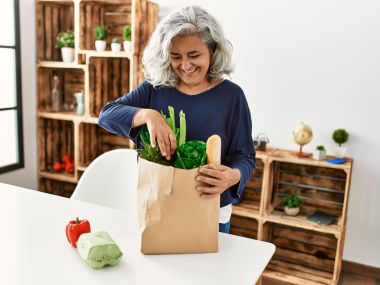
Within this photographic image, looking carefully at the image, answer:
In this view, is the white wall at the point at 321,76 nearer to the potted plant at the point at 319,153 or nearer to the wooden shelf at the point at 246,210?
the potted plant at the point at 319,153

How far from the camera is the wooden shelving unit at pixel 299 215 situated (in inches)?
104

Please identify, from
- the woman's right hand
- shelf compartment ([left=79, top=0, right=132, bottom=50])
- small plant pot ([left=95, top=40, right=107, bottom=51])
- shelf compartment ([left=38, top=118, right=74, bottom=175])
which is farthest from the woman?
shelf compartment ([left=38, top=118, right=74, bottom=175])

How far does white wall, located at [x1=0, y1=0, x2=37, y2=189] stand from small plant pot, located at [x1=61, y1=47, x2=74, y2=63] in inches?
9.7

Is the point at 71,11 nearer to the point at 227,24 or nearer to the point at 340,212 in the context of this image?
the point at 227,24

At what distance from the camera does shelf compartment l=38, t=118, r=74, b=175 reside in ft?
11.3

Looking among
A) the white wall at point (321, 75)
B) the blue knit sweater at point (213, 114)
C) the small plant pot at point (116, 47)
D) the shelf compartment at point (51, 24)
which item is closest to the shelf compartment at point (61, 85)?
the shelf compartment at point (51, 24)

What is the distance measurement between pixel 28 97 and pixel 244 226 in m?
1.92

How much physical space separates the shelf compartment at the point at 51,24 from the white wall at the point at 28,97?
1.9 inches

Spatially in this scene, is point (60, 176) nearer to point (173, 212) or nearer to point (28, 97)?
point (28, 97)

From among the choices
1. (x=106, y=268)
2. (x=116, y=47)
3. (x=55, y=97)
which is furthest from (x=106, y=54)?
(x=106, y=268)

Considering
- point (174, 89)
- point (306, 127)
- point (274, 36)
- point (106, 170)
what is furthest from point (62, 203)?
point (274, 36)

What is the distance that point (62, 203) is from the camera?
1595 millimetres

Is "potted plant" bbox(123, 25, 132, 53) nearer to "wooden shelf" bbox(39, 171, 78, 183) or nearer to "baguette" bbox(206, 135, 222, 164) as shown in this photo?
"wooden shelf" bbox(39, 171, 78, 183)

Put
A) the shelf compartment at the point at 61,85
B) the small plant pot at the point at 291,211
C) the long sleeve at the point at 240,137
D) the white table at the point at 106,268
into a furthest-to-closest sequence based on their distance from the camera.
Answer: the shelf compartment at the point at 61,85, the small plant pot at the point at 291,211, the long sleeve at the point at 240,137, the white table at the point at 106,268
